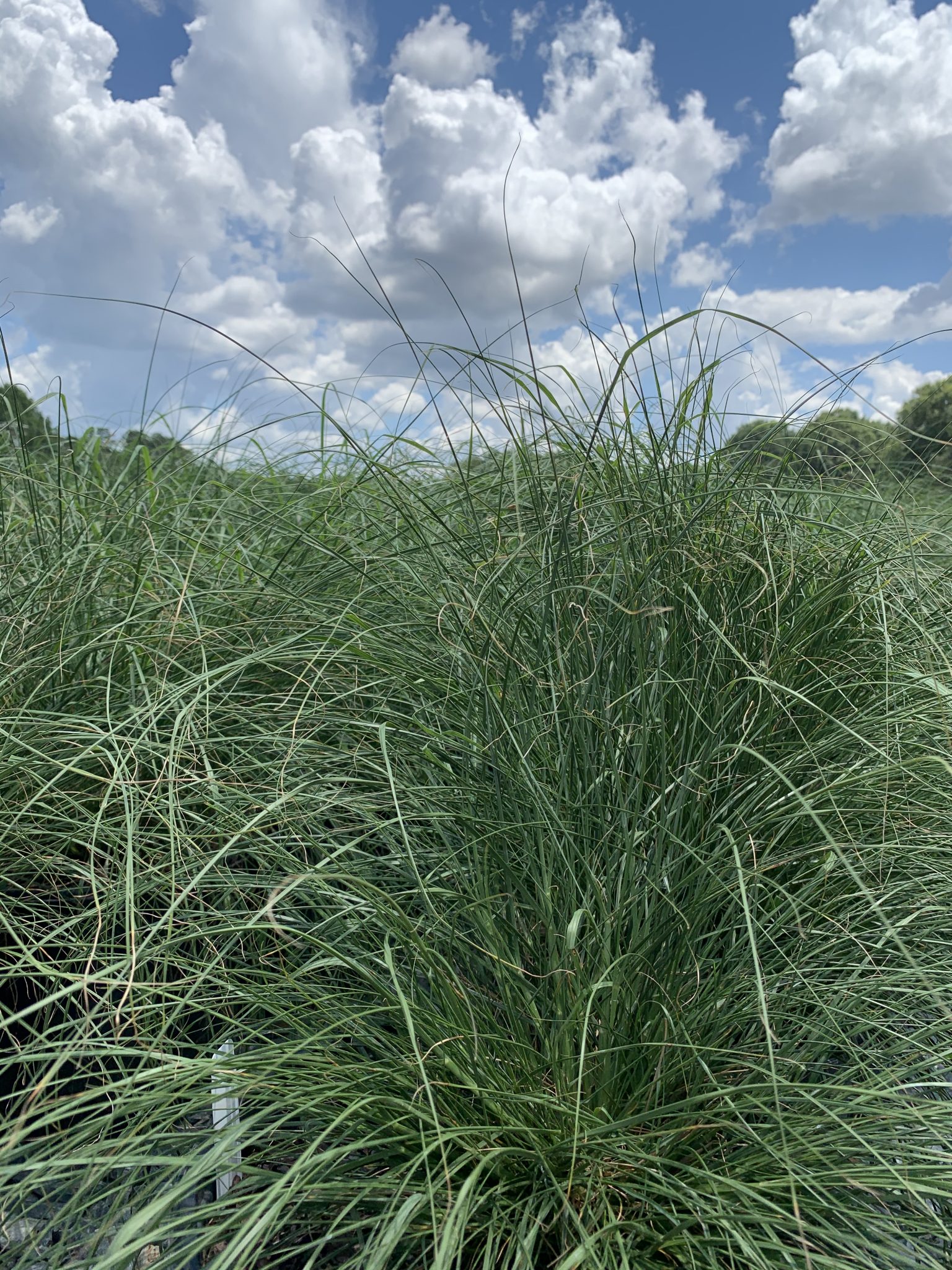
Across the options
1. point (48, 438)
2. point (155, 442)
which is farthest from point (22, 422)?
point (155, 442)

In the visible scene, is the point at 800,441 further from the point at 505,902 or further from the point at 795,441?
the point at 505,902

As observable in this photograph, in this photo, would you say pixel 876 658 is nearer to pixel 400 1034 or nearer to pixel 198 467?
pixel 400 1034

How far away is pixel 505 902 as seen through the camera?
1.43 meters

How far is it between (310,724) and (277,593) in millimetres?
355

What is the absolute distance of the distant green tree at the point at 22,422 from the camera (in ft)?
7.82

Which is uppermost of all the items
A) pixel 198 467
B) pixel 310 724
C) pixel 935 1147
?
pixel 198 467

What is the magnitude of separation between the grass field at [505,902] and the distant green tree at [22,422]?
13.3 inches

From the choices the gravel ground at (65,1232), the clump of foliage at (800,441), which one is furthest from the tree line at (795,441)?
the gravel ground at (65,1232)

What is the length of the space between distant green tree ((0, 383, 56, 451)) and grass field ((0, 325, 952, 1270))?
34 centimetres

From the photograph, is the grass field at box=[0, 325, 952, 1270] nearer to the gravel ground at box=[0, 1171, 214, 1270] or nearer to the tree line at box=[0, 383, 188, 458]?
the gravel ground at box=[0, 1171, 214, 1270]

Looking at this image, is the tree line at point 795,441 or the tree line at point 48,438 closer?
the tree line at point 795,441

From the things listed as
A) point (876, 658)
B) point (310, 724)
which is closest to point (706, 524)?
point (876, 658)

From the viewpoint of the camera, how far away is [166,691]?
5.90 ft

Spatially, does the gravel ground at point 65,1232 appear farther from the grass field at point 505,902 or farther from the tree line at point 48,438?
the tree line at point 48,438
